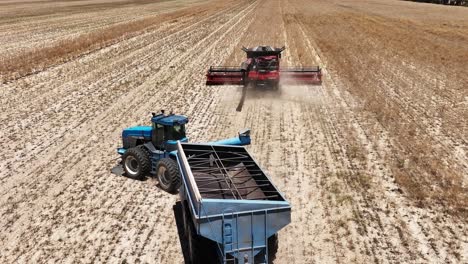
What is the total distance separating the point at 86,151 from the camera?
1347cm

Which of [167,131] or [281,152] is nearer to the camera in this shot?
[167,131]

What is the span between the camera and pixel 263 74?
19328mm

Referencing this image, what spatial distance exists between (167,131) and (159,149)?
557mm

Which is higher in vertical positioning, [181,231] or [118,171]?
[118,171]

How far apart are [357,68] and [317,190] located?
1541 cm

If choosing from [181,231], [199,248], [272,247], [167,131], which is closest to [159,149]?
[167,131]

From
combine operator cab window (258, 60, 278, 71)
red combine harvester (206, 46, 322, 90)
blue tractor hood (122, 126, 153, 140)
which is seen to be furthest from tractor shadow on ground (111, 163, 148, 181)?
combine operator cab window (258, 60, 278, 71)

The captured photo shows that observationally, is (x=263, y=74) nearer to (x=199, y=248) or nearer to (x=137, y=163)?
(x=137, y=163)

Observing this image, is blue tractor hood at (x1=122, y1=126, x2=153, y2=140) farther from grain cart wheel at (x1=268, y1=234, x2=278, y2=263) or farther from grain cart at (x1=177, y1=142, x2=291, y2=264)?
grain cart wheel at (x1=268, y1=234, x2=278, y2=263)

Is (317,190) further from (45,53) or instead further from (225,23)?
(225,23)

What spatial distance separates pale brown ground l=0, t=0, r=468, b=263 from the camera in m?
8.77

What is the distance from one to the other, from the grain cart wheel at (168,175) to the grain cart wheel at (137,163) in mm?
556

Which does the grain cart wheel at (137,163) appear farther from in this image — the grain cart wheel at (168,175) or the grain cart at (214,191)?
the grain cart wheel at (168,175)

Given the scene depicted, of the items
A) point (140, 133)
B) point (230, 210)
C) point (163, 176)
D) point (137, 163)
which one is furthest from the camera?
point (140, 133)
